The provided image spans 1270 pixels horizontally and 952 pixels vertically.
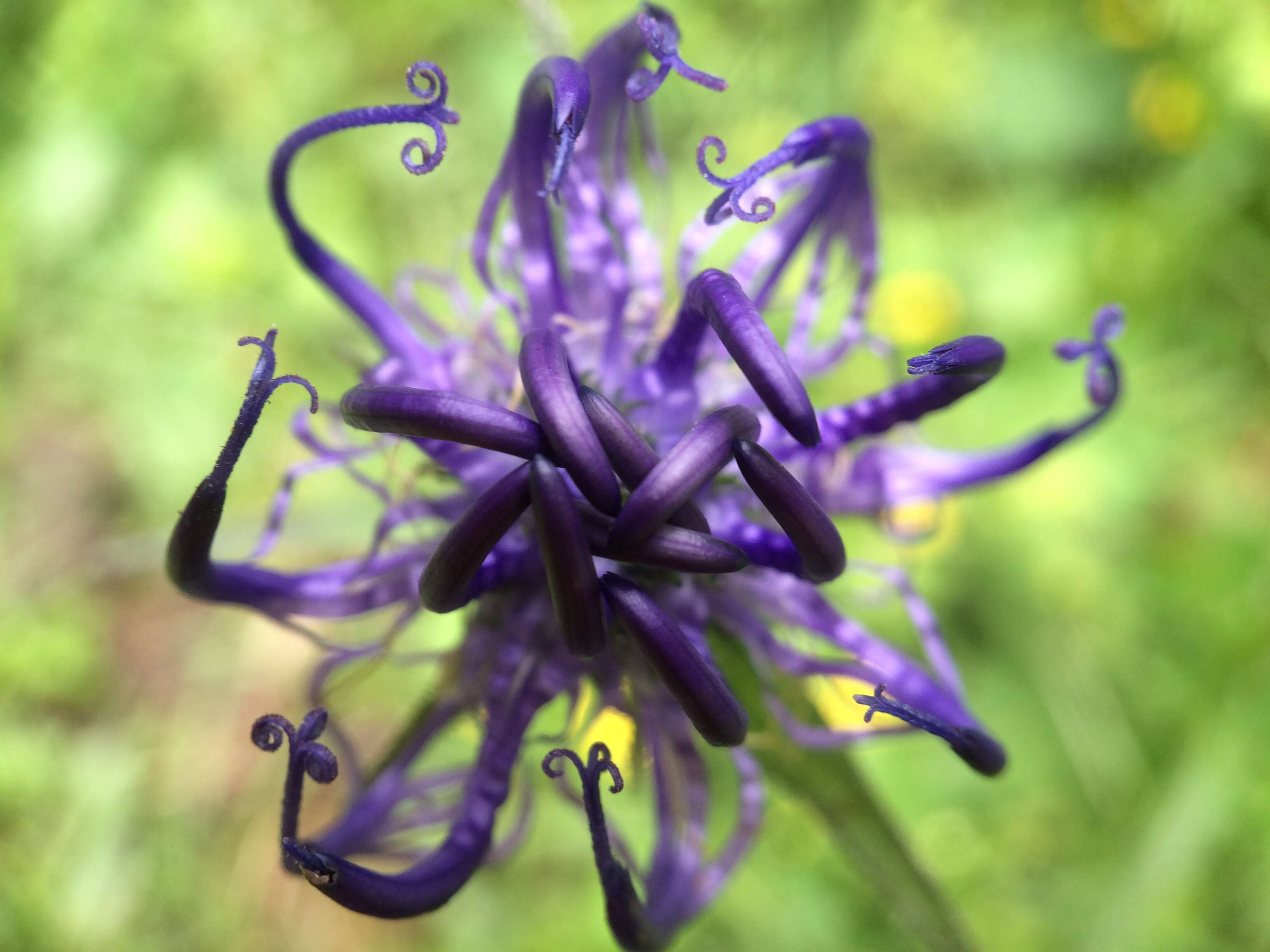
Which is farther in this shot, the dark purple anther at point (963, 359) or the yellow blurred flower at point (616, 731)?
the yellow blurred flower at point (616, 731)

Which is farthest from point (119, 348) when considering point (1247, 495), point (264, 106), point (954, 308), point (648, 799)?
point (1247, 495)

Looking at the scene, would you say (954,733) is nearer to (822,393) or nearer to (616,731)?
(616,731)

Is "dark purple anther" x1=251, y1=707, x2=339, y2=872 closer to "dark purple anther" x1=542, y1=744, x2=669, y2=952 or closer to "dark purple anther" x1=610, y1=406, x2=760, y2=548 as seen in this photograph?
"dark purple anther" x1=542, y1=744, x2=669, y2=952

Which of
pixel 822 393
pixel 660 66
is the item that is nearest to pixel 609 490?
pixel 660 66

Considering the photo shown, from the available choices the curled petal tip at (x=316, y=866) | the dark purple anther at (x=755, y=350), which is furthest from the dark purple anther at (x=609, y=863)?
the dark purple anther at (x=755, y=350)

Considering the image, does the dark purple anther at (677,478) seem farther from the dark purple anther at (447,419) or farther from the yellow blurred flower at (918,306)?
the yellow blurred flower at (918,306)

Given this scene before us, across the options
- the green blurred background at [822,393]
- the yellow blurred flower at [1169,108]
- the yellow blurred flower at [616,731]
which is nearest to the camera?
the yellow blurred flower at [616,731]

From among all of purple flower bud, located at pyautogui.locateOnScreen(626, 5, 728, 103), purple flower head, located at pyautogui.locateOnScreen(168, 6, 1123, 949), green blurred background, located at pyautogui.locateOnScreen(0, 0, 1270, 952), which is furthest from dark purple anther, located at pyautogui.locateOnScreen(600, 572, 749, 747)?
green blurred background, located at pyautogui.locateOnScreen(0, 0, 1270, 952)
